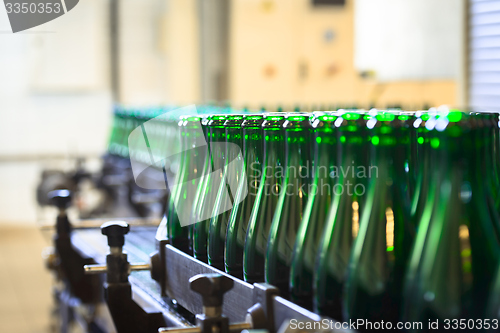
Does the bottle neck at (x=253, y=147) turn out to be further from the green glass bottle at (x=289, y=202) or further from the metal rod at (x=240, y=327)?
the metal rod at (x=240, y=327)

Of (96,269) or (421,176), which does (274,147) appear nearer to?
(421,176)

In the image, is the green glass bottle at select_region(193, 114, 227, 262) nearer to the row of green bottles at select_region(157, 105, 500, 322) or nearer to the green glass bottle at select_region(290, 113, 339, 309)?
the row of green bottles at select_region(157, 105, 500, 322)

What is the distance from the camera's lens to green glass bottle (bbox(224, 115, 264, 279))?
35.7 inches

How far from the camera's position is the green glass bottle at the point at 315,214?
75 centimetres

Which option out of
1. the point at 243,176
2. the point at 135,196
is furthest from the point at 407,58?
the point at 243,176

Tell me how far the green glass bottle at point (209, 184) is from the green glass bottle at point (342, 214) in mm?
306

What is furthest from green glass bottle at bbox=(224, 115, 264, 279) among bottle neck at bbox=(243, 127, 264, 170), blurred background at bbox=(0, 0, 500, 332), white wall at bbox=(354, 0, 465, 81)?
blurred background at bbox=(0, 0, 500, 332)

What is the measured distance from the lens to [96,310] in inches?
85.3

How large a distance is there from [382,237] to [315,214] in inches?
4.6

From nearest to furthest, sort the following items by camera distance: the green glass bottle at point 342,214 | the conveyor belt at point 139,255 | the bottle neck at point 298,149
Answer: the green glass bottle at point 342,214, the bottle neck at point 298,149, the conveyor belt at point 139,255

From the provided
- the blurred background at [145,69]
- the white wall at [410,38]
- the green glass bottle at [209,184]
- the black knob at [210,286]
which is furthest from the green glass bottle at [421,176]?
the blurred background at [145,69]

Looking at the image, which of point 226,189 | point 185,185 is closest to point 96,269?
point 185,185

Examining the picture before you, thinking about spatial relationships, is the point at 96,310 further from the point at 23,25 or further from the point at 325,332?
the point at 325,332

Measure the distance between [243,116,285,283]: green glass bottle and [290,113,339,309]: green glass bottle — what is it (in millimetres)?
79
